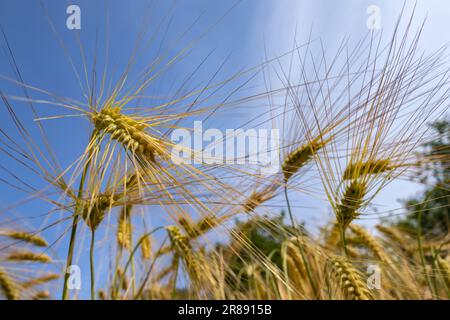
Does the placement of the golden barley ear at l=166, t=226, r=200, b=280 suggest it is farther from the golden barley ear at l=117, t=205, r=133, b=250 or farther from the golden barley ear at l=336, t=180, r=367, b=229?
the golden barley ear at l=336, t=180, r=367, b=229

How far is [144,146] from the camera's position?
960mm

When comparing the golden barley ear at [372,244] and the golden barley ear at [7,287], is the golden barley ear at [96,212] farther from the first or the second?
the golden barley ear at [372,244]

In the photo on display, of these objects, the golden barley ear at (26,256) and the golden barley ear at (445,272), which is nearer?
the golden barley ear at (445,272)

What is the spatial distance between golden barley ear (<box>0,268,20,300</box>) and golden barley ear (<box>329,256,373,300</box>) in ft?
3.95

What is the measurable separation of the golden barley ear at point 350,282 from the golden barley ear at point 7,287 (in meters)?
1.20

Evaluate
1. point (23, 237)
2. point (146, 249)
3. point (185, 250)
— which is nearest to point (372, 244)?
point (185, 250)

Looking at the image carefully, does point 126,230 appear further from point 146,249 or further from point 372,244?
point 372,244

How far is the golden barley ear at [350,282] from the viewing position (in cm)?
111

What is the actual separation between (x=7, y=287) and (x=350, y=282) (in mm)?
1277

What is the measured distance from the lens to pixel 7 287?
143 cm

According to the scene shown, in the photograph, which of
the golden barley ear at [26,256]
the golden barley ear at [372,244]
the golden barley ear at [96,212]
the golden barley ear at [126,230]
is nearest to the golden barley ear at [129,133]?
the golden barley ear at [96,212]

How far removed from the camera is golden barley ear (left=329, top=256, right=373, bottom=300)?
111 cm

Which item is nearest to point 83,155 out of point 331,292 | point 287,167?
point 287,167

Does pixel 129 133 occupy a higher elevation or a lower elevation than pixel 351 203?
higher
